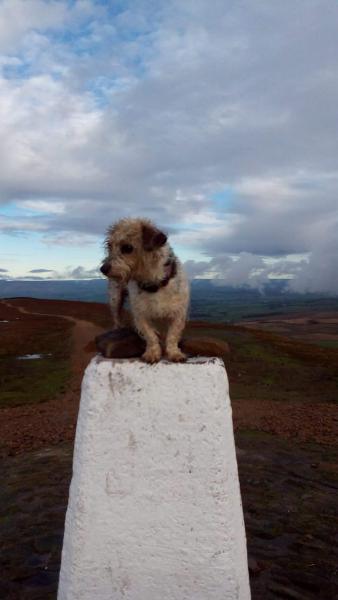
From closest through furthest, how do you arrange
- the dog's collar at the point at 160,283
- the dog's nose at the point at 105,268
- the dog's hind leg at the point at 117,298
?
the dog's nose at the point at 105,268
the dog's collar at the point at 160,283
the dog's hind leg at the point at 117,298

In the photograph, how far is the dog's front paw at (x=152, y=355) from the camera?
14.5 feet

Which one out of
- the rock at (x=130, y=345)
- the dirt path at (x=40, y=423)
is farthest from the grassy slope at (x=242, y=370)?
the rock at (x=130, y=345)

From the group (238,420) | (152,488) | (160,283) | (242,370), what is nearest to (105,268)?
(160,283)

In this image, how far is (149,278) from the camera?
174 inches

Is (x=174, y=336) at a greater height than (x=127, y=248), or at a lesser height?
lesser

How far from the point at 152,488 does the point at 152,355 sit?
3.82 feet

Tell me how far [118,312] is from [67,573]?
2.46 m

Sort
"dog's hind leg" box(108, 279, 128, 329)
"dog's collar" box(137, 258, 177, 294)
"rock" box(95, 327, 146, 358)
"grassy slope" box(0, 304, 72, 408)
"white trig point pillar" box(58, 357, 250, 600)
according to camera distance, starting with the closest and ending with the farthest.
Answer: "white trig point pillar" box(58, 357, 250, 600) → "dog's collar" box(137, 258, 177, 294) → "rock" box(95, 327, 146, 358) → "dog's hind leg" box(108, 279, 128, 329) → "grassy slope" box(0, 304, 72, 408)

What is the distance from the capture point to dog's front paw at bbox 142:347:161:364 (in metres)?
4.42

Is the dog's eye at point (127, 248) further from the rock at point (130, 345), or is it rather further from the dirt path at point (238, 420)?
the dirt path at point (238, 420)

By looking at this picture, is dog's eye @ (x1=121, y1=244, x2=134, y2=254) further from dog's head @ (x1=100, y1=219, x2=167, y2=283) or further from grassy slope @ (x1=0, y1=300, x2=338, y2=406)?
grassy slope @ (x1=0, y1=300, x2=338, y2=406)

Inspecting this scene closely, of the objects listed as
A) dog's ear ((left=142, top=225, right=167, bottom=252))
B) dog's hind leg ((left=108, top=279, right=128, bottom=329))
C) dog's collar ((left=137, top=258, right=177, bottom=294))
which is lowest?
dog's hind leg ((left=108, top=279, right=128, bottom=329))

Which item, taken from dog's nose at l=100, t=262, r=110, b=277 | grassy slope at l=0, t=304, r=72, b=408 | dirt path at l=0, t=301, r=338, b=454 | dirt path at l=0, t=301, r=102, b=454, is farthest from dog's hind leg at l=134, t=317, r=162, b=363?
grassy slope at l=0, t=304, r=72, b=408

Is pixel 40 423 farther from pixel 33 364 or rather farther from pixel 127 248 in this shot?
pixel 127 248
